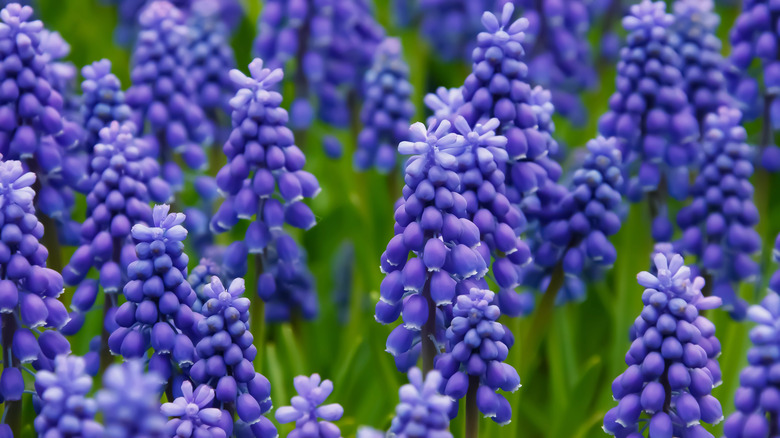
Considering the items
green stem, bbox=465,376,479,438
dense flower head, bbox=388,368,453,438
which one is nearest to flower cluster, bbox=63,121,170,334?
green stem, bbox=465,376,479,438

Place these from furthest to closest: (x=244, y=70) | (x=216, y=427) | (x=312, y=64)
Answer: (x=244, y=70), (x=312, y=64), (x=216, y=427)

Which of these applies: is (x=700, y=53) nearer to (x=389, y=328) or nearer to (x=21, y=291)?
(x=389, y=328)

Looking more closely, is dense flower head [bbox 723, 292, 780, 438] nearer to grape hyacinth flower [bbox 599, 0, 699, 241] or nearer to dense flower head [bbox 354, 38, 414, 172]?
grape hyacinth flower [bbox 599, 0, 699, 241]

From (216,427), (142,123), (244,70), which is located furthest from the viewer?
(244,70)

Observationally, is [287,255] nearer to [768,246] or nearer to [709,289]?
[709,289]

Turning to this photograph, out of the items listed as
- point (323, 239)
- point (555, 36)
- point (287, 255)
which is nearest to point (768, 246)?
point (555, 36)
